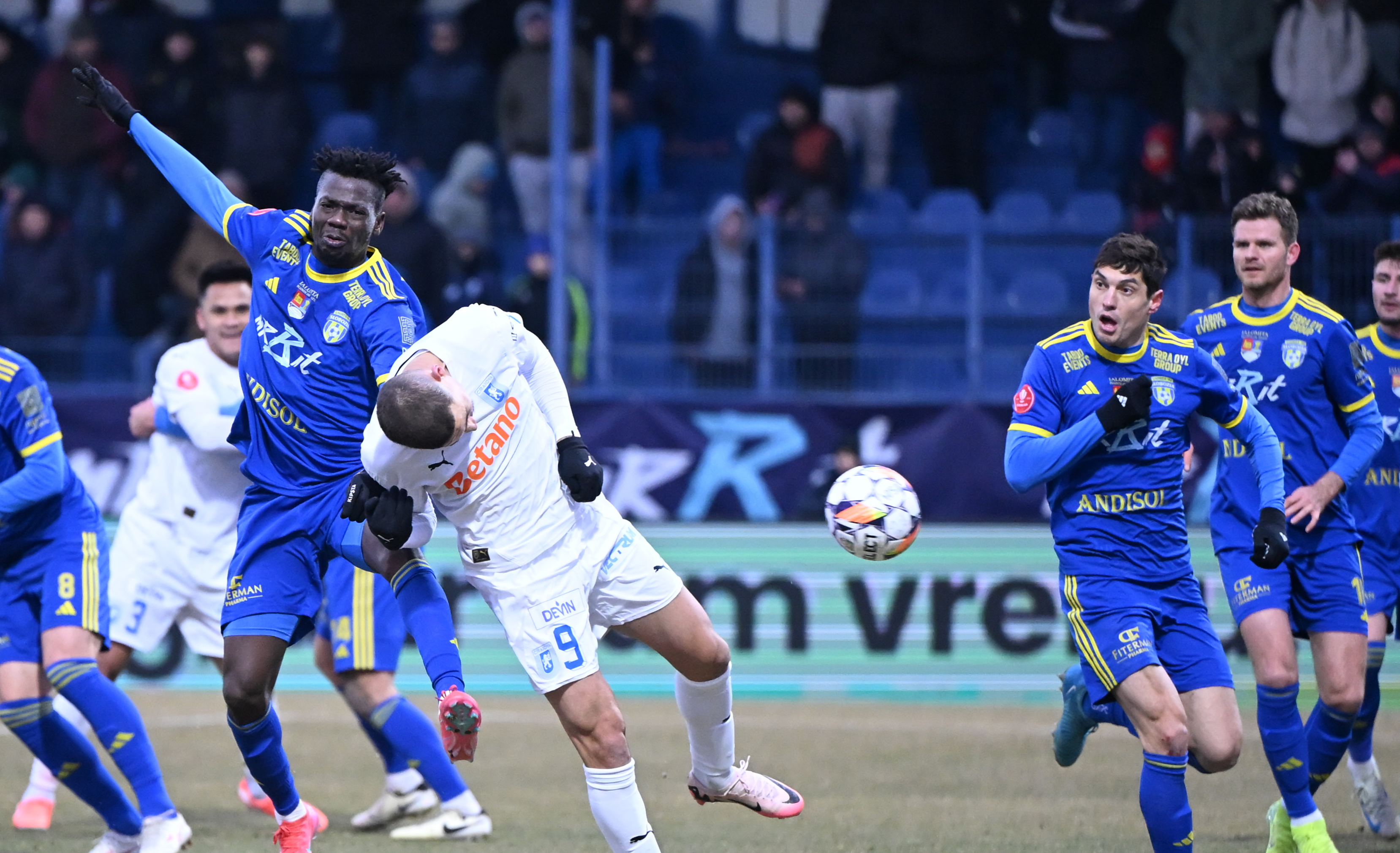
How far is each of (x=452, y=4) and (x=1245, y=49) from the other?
797 cm

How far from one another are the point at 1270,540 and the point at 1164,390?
0.68 meters

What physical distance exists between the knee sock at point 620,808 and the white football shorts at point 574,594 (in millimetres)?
354

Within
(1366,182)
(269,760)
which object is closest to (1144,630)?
(269,760)

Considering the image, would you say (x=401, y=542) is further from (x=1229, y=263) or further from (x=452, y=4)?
(x=452, y=4)

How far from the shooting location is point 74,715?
28.7ft

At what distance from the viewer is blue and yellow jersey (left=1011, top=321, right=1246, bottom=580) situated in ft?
20.0

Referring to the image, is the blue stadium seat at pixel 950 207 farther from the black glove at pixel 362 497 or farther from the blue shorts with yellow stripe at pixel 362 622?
the black glove at pixel 362 497

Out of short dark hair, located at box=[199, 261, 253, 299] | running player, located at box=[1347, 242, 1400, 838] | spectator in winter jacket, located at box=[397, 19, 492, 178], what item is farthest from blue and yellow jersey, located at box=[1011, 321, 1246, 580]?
spectator in winter jacket, located at box=[397, 19, 492, 178]

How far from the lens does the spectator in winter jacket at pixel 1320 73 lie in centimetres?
1457

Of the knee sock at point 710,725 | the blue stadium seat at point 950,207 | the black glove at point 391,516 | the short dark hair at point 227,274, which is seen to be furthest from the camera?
the blue stadium seat at point 950,207

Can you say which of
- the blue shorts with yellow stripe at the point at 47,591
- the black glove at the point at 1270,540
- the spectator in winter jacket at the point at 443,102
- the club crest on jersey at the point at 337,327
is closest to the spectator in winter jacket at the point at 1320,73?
the spectator in winter jacket at the point at 443,102

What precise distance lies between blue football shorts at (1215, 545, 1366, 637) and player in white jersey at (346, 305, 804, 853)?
2374 millimetres

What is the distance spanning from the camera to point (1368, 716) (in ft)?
25.0

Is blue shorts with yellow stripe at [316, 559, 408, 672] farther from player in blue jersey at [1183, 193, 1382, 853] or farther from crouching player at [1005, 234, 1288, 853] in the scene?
player in blue jersey at [1183, 193, 1382, 853]
